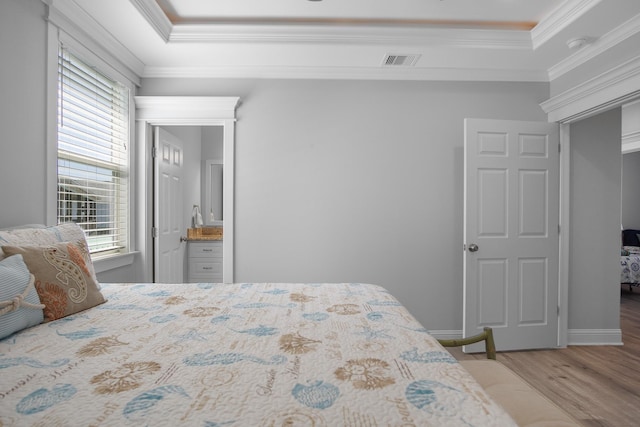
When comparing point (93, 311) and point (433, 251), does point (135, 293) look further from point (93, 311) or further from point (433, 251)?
point (433, 251)

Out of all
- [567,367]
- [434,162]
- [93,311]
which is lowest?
[567,367]

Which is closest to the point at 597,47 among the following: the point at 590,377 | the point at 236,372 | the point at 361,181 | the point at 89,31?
the point at 361,181

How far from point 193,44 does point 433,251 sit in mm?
2661

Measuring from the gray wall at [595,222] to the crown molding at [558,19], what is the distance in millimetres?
1023

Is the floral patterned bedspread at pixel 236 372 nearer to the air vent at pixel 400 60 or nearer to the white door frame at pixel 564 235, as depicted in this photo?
the air vent at pixel 400 60

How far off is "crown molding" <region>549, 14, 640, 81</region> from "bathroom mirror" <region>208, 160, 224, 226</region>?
4.10m

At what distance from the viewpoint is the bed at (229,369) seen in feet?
2.43

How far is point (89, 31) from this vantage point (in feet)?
8.04

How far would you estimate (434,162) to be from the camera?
3262mm

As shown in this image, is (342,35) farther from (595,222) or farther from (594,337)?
(594,337)

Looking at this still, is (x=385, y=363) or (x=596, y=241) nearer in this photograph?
(x=385, y=363)

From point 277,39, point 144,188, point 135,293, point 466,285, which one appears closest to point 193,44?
point 277,39

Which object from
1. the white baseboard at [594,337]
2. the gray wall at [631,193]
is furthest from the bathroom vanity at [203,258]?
the gray wall at [631,193]

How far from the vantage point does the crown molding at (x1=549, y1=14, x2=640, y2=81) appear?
240 centimetres
